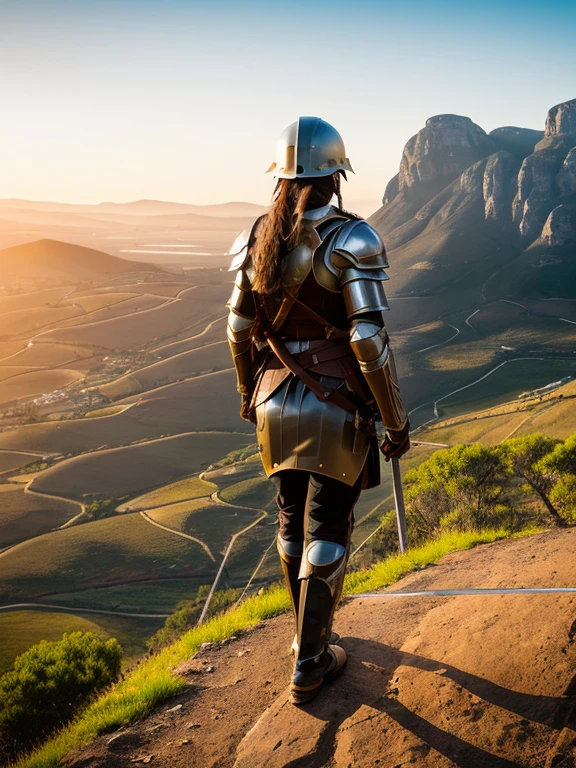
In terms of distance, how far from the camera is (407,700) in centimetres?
394

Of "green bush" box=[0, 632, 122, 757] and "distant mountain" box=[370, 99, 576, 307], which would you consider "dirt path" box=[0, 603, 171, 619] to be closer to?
"green bush" box=[0, 632, 122, 757]

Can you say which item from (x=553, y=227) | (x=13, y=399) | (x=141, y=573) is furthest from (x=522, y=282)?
(x=141, y=573)

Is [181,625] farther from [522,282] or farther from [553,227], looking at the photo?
[553,227]

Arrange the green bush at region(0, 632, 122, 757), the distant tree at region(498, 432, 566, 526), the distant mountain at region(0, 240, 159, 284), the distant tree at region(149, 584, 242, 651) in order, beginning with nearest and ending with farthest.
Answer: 1. the green bush at region(0, 632, 122, 757)
2. the distant tree at region(498, 432, 566, 526)
3. the distant tree at region(149, 584, 242, 651)
4. the distant mountain at region(0, 240, 159, 284)

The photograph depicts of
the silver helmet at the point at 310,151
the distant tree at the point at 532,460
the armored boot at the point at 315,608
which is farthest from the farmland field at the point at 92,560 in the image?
the silver helmet at the point at 310,151

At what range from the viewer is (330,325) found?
418cm

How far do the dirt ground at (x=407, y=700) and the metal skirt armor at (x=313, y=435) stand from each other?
124 centimetres

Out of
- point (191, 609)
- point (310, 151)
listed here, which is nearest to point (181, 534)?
point (191, 609)

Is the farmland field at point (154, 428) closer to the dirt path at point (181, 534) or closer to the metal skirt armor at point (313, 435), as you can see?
the dirt path at point (181, 534)

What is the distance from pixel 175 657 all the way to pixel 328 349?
311cm

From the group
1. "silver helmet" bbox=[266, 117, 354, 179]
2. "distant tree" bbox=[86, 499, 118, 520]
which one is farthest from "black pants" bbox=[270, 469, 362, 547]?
"distant tree" bbox=[86, 499, 118, 520]

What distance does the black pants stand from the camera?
13.5ft

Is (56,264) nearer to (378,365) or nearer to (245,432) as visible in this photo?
(245,432)

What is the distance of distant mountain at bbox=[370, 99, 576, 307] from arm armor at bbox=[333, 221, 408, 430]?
13896cm
